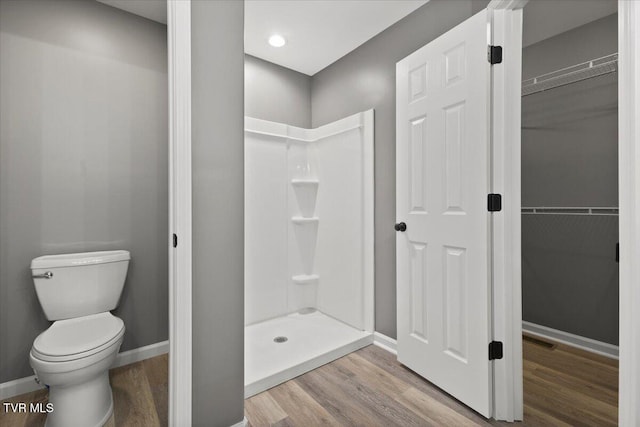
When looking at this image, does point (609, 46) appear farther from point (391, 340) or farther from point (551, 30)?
point (391, 340)

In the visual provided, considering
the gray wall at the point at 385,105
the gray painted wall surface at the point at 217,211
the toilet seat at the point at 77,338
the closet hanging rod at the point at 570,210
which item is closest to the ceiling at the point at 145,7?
the gray painted wall surface at the point at 217,211

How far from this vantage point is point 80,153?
6.61 ft

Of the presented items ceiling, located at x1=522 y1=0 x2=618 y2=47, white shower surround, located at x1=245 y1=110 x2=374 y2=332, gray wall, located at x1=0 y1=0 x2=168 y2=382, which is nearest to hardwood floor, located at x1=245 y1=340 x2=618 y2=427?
white shower surround, located at x1=245 y1=110 x2=374 y2=332

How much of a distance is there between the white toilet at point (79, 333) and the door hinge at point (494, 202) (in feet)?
6.48

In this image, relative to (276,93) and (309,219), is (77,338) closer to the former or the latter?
(309,219)

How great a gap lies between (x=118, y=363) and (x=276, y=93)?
8.05ft

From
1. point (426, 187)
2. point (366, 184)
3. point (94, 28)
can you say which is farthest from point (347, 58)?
point (94, 28)

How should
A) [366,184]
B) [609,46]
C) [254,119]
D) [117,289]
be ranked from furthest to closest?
1. [254,119]
2. [366,184]
3. [609,46]
4. [117,289]

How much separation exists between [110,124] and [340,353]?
2.22m

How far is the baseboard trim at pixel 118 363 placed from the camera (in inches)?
70.4

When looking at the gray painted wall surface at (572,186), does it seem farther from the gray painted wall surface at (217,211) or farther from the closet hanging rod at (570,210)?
the gray painted wall surface at (217,211)

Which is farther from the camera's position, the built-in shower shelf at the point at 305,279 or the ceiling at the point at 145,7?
the built-in shower shelf at the point at 305,279

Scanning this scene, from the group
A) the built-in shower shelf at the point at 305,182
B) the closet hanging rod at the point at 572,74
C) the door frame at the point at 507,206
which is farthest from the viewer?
the built-in shower shelf at the point at 305,182

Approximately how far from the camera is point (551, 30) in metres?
2.40
